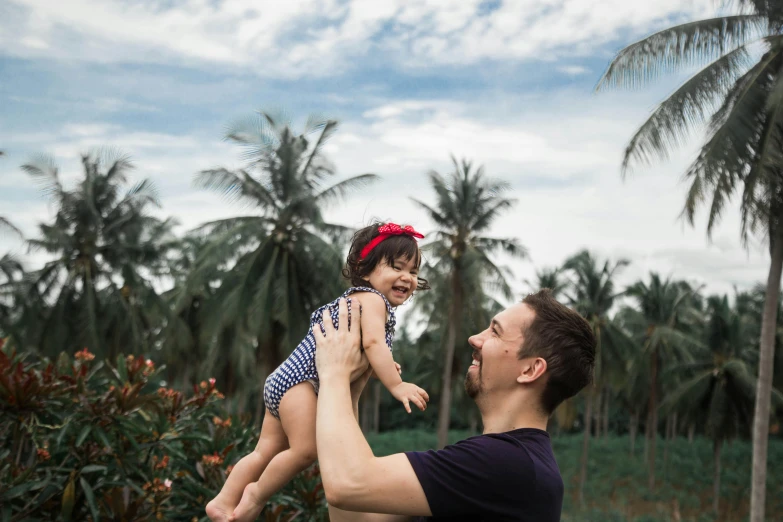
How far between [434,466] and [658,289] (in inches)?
1397

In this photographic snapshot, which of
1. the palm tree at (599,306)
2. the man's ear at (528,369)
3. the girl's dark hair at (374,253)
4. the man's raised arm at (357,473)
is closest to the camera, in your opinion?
the man's raised arm at (357,473)

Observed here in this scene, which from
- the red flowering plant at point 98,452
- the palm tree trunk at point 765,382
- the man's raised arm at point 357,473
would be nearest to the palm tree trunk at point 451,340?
the palm tree trunk at point 765,382

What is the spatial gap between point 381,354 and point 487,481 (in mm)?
590

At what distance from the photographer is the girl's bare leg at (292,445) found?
2615mm

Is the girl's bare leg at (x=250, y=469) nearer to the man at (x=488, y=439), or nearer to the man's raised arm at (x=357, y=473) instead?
the man at (x=488, y=439)

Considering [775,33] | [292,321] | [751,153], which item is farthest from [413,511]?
[292,321]

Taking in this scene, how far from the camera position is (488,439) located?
2283 mm

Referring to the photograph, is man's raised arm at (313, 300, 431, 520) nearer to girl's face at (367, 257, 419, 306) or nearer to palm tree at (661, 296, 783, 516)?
girl's face at (367, 257, 419, 306)

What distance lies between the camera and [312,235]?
23672mm

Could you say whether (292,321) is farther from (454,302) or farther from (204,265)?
(454,302)

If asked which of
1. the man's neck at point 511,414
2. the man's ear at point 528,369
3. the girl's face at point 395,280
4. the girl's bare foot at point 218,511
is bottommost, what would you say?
the girl's bare foot at point 218,511

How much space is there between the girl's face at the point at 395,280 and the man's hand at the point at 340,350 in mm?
188

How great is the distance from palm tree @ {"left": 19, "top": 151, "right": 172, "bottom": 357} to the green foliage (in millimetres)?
21386

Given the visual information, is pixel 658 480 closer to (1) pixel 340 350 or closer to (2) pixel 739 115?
(2) pixel 739 115
